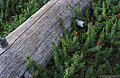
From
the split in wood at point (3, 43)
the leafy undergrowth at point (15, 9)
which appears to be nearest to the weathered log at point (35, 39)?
the split in wood at point (3, 43)

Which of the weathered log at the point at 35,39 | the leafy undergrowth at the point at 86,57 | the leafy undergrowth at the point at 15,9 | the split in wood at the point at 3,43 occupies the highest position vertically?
the leafy undergrowth at the point at 15,9

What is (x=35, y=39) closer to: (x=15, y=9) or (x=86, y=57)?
(x=86, y=57)

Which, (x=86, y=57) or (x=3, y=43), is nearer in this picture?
(x=3, y=43)

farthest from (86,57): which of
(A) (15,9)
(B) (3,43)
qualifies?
(A) (15,9)

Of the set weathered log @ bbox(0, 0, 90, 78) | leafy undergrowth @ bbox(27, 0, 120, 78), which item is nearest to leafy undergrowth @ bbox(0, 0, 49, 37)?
weathered log @ bbox(0, 0, 90, 78)

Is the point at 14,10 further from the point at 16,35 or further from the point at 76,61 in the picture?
the point at 76,61

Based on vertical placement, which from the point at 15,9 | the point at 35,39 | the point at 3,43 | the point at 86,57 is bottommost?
the point at 86,57

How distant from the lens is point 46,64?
3096 millimetres

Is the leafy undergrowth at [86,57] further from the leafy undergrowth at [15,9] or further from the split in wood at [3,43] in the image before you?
the leafy undergrowth at [15,9]

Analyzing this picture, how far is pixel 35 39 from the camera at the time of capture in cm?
314

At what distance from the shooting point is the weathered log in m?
2.69

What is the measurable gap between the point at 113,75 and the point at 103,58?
50cm

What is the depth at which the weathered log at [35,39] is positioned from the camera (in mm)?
2686

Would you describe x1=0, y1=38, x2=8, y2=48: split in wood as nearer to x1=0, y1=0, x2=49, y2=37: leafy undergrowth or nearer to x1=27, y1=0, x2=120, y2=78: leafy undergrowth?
x1=27, y1=0, x2=120, y2=78: leafy undergrowth
